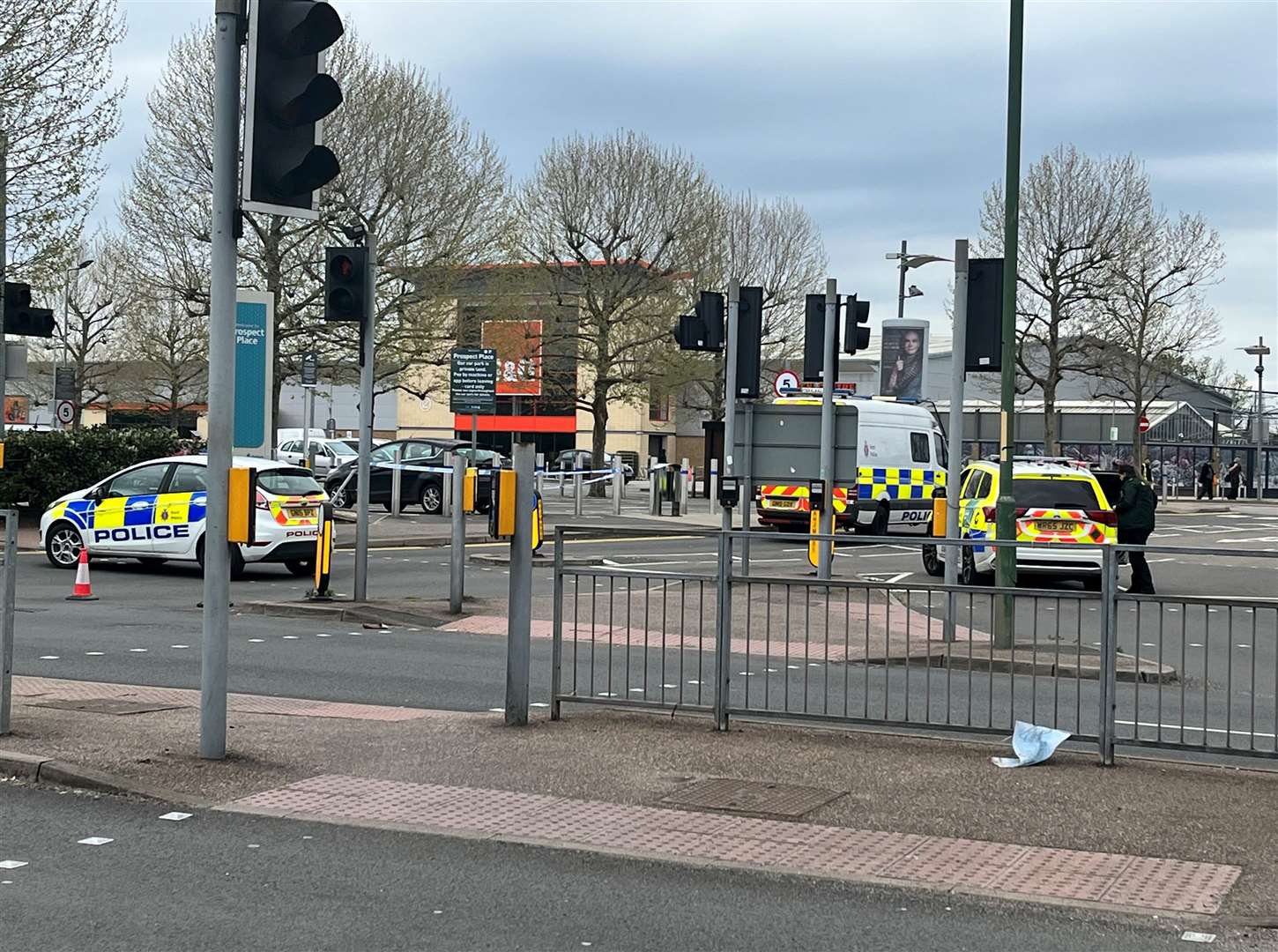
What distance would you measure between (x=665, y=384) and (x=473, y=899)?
144 ft

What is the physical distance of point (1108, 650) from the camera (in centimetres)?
831

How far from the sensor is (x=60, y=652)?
13023mm

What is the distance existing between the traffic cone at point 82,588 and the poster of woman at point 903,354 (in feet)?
48.5

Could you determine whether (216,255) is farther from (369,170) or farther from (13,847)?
(369,170)

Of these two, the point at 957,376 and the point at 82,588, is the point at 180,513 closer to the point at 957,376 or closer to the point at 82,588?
the point at 82,588

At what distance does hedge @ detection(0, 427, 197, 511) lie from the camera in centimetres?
2769

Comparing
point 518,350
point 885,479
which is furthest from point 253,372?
point 518,350

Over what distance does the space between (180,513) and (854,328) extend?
8.93 metres

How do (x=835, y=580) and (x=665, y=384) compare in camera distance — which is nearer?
(x=835, y=580)

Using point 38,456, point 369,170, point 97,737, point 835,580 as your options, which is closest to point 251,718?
point 97,737

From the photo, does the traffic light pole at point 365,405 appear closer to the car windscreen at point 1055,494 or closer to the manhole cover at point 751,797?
the manhole cover at point 751,797

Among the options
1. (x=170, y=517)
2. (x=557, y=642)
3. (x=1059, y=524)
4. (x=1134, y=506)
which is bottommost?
(x=557, y=642)

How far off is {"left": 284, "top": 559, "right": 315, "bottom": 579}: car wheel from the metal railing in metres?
12.0

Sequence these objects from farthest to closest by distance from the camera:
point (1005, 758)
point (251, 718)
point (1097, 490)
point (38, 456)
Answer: point (38, 456) < point (1097, 490) < point (251, 718) < point (1005, 758)
